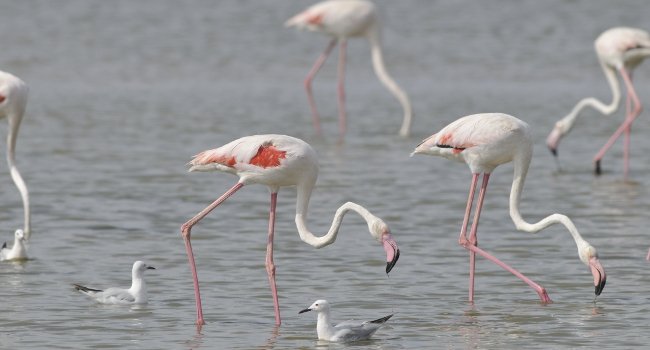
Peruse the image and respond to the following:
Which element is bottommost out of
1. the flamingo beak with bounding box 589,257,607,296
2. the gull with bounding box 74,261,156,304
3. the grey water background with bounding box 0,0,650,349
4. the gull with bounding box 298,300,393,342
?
the grey water background with bounding box 0,0,650,349

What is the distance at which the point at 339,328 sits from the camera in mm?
7113

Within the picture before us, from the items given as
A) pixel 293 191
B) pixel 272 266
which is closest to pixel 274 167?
pixel 272 266

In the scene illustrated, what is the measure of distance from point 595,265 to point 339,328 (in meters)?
1.55

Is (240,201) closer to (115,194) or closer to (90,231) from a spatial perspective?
(115,194)

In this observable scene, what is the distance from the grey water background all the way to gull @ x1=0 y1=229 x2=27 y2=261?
11 centimetres

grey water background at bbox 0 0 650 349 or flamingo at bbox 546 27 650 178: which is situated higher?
flamingo at bbox 546 27 650 178

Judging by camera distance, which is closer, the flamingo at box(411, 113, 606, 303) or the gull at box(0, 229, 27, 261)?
the flamingo at box(411, 113, 606, 303)

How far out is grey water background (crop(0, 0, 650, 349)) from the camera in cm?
775

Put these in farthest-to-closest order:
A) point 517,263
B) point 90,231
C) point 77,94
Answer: point 77,94
point 90,231
point 517,263

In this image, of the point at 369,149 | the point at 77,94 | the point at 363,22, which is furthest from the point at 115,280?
the point at 77,94

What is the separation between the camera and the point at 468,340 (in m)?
7.25

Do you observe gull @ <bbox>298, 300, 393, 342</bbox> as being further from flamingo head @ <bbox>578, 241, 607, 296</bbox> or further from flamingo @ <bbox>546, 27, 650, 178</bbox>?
flamingo @ <bbox>546, 27, 650, 178</bbox>

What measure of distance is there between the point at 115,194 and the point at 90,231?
168cm

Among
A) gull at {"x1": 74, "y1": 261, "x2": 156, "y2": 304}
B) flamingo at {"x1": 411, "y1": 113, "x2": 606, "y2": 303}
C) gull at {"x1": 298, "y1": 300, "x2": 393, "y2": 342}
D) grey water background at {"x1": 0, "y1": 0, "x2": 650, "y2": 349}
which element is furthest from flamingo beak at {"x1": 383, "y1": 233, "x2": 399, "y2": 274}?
gull at {"x1": 74, "y1": 261, "x2": 156, "y2": 304}
